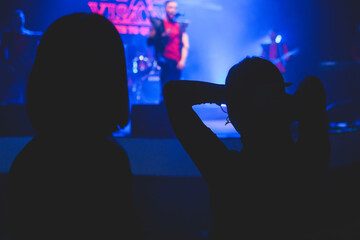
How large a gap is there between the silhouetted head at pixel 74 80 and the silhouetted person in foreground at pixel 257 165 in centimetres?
27

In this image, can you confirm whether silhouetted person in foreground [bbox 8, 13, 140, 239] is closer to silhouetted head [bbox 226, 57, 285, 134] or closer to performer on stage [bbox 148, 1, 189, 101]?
silhouetted head [bbox 226, 57, 285, 134]

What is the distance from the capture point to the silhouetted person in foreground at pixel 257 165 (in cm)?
79

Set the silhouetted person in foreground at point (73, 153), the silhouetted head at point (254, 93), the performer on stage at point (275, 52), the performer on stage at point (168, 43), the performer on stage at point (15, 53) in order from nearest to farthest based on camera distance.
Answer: the silhouetted person in foreground at point (73, 153), the silhouetted head at point (254, 93), the performer on stage at point (168, 43), the performer on stage at point (15, 53), the performer on stage at point (275, 52)

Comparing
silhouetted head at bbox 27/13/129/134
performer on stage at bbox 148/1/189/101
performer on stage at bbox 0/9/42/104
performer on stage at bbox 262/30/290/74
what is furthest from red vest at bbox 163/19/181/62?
silhouetted head at bbox 27/13/129/134

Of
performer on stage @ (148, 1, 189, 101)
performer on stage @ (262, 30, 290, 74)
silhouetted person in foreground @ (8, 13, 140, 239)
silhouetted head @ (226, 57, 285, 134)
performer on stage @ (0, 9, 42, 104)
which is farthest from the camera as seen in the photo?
performer on stage @ (262, 30, 290, 74)

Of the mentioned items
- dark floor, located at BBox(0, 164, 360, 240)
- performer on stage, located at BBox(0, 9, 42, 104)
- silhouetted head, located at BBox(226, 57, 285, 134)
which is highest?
silhouetted head, located at BBox(226, 57, 285, 134)

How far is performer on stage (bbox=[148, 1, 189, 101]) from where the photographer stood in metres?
4.22

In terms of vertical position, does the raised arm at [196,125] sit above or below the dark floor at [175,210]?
above

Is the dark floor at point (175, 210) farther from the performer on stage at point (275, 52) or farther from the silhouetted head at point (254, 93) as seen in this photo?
the performer on stage at point (275, 52)

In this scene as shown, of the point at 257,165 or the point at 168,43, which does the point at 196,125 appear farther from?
the point at 168,43

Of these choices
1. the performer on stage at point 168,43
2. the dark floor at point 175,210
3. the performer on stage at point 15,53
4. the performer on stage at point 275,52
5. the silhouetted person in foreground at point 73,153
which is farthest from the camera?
the performer on stage at point 275,52

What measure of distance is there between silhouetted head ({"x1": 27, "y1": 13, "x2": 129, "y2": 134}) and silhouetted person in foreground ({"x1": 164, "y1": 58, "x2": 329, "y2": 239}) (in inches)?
10.6

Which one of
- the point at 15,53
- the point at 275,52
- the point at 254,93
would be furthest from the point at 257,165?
the point at 275,52

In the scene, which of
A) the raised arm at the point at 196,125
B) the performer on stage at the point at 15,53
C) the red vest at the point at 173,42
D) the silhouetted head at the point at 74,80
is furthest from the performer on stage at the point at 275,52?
the silhouetted head at the point at 74,80
